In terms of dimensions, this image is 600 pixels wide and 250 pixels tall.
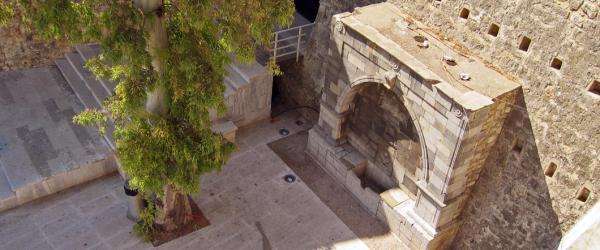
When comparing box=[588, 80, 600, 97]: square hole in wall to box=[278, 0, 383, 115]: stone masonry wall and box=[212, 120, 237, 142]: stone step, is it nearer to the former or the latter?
box=[278, 0, 383, 115]: stone masonry wall

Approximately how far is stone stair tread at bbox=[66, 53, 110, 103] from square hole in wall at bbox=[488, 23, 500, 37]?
8831mm

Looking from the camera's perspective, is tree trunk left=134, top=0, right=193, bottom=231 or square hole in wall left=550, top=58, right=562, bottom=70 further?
square hole in wall left=550, top=58, right=562, bottom=70

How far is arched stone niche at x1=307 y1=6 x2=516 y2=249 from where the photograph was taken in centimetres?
1066

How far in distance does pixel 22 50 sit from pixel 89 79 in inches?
79.4

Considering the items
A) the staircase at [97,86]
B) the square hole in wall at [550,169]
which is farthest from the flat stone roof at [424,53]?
the staircase at [97,86]

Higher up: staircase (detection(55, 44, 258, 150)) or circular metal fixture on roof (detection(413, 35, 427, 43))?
circular metal fixture on roof (detection(413, 35, 427, 43))

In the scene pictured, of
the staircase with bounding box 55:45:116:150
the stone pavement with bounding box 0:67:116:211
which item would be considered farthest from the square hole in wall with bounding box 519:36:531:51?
the stone pavement with bounding box 0:67:116:211

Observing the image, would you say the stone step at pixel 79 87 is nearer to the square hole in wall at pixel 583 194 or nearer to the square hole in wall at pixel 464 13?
the square hole in wall at pixel 464 13

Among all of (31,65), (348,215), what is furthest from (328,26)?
(31,65)

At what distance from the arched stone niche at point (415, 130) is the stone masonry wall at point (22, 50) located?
285 inches

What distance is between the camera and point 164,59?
29.7ft

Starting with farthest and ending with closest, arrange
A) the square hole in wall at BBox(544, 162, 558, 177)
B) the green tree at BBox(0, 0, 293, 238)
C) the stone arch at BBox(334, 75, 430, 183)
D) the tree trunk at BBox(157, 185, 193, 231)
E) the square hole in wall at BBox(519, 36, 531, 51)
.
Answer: the tree trunk at BBox(157, 185, 193, 231) → the stone arch at BBox(334, 75, 430, 183) → the square hole in wall at BBox(544, 162, 558, 177) → the square hole in wall at BBox(519, 36, 531, 51) → the green tree at BBox(0, 0, 293, 238)

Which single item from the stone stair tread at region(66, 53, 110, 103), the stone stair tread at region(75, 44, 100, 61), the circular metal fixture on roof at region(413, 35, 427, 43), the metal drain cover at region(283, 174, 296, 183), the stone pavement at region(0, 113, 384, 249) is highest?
the circular metal fixture on roof at region(413, 35, 427, 43)

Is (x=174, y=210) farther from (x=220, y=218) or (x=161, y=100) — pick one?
(x=161, y=100)
